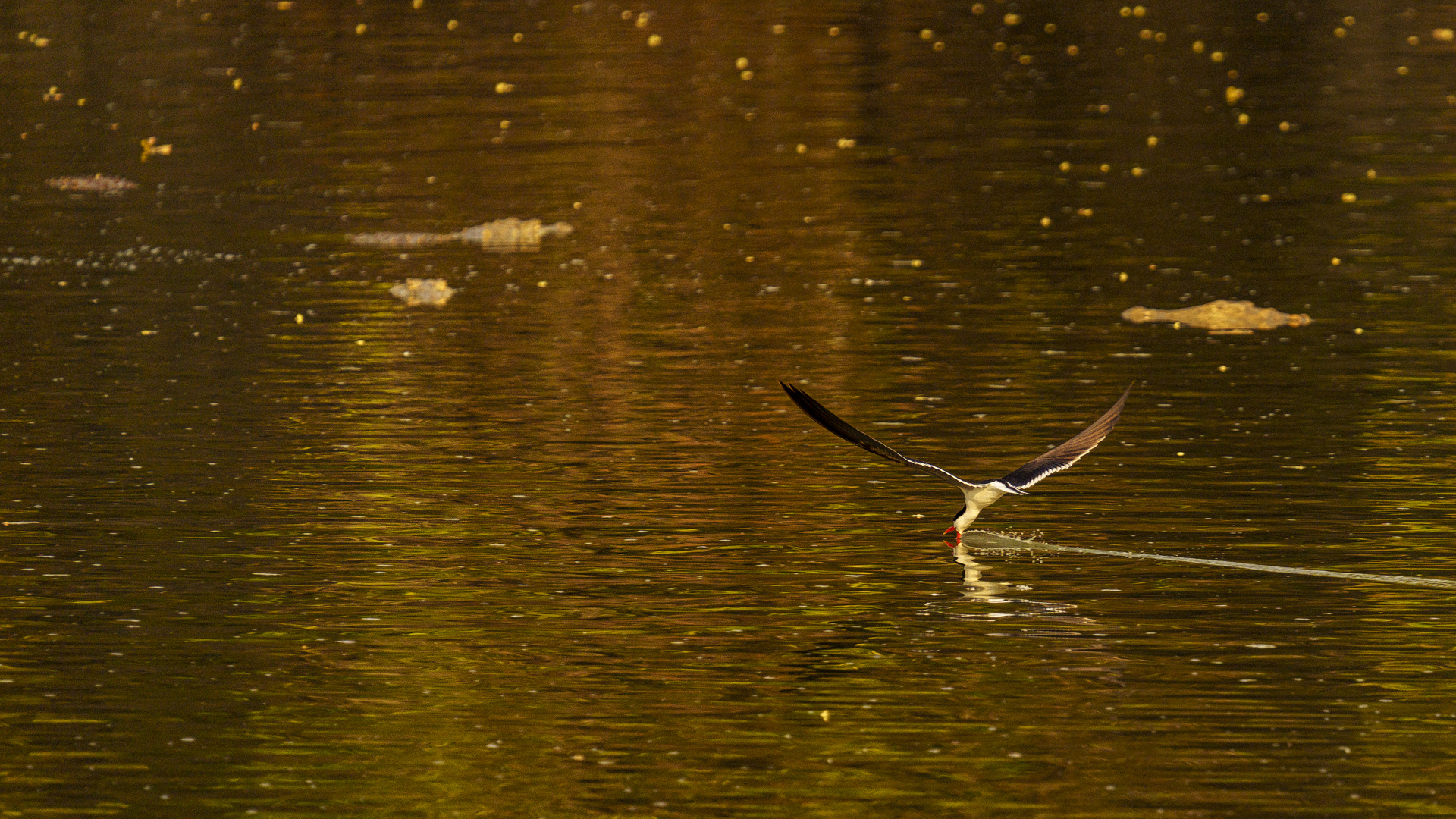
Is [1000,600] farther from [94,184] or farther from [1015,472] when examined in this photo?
[94,184]

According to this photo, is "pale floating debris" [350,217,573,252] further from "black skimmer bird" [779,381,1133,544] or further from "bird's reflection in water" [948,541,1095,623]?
"bird's reflection in water" [948,541,1095,623]

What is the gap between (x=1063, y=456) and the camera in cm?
1426

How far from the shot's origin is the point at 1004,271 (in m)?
24.4

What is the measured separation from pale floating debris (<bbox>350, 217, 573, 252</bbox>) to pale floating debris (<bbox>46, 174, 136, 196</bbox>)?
4.70 m

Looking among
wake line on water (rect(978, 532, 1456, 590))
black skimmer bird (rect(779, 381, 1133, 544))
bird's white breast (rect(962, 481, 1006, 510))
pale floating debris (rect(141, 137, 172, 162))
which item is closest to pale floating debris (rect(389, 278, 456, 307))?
black skimmer bird (rect(779, 381, 1133, 544))

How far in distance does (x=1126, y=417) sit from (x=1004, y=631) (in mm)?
5726

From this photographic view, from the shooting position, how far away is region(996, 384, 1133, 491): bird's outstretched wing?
45.5 feet

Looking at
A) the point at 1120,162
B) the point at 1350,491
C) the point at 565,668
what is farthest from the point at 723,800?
the point at 1120,162

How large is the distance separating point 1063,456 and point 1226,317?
8000 millimetres

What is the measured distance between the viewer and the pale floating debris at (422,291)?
23.9 m

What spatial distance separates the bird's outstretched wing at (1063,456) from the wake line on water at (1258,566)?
1.69 ft

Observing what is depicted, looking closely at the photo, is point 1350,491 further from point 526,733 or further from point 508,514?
point 526,733

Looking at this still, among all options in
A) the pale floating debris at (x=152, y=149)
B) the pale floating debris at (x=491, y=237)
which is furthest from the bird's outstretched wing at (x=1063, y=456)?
the pale floating debris at (x=152, y=149)

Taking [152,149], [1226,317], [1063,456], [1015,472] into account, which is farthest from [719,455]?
[152,149]
